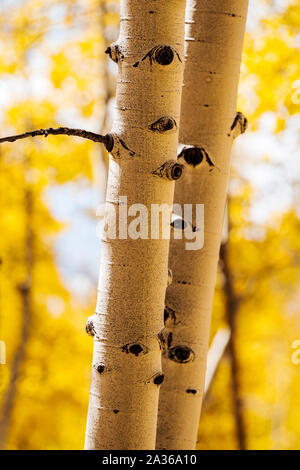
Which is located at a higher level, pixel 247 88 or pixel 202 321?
pixel 247 88

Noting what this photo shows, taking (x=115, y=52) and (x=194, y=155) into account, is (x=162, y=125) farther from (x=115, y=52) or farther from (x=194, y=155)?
(x=194, y=155)

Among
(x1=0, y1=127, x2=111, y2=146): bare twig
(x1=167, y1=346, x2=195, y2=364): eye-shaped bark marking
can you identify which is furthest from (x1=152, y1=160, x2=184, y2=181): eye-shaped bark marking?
(x1=167, y1=346, x2=195, y2=364): eye-shaped bark marking

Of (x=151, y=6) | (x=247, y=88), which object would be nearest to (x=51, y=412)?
(x=247, y=88)

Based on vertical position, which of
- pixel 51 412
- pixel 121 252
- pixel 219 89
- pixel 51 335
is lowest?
pixel 121 252

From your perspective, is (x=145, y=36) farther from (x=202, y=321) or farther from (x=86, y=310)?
(x=86, y=310)

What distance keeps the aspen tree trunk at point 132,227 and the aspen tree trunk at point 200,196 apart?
1.05 feet

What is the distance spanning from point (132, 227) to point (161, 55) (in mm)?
408

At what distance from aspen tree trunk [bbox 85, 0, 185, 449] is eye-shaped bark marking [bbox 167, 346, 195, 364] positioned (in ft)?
1.00

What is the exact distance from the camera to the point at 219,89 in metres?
1.56

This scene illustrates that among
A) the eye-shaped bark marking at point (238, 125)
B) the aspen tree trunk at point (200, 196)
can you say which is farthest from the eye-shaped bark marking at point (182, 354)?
the eye-shaped bark marking at point (238, 125)

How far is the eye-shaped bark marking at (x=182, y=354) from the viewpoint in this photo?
1.54 metres

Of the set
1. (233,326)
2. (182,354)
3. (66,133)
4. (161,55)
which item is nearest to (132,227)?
(66,133)

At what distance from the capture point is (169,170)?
1.20 metres
